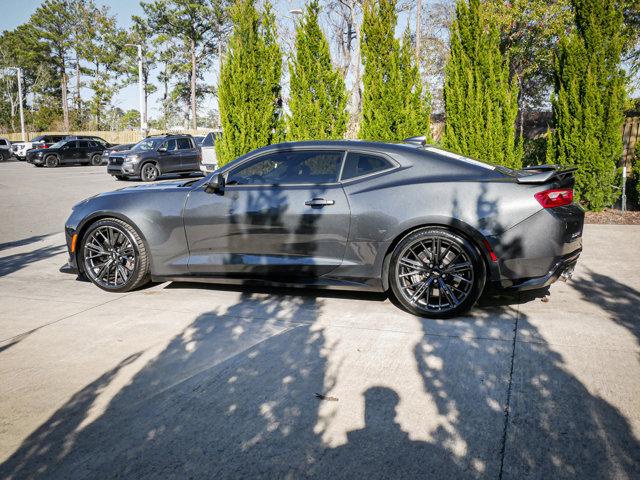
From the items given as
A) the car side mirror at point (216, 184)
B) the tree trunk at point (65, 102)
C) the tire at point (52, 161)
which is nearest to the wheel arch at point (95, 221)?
the car side mirror at point (216, 184)

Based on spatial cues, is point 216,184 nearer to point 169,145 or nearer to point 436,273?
point 436,273

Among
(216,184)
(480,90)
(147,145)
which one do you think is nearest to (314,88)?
(480,90)

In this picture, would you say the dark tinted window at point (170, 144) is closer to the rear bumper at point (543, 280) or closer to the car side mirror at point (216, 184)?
the car side mirror at point (216, 184)

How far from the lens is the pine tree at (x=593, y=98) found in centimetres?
962

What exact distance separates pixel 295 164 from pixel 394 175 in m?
0.99

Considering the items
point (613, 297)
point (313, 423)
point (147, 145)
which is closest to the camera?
point (313, 423)

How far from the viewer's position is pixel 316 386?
317 centimetres

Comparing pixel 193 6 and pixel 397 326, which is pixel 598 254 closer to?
pixel 397 326

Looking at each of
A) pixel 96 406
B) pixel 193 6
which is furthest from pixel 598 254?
pixel 193 6

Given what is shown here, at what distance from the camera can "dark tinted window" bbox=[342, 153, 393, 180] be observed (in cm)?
469

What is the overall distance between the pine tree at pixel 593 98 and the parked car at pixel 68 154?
27.9 meters

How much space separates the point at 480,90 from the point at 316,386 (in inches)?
338

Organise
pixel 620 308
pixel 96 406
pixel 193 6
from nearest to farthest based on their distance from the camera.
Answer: pixel 96 406, pixel 620 308, pixel 193 6

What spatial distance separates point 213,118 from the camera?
8081cm
